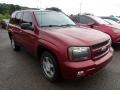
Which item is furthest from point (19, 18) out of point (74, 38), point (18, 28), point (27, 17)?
point (74, 38)

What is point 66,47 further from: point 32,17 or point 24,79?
point 32,17

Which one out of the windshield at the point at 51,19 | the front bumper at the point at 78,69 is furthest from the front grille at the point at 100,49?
the windshield at the point at 51,19

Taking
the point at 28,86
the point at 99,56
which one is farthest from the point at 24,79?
the point at 99,56

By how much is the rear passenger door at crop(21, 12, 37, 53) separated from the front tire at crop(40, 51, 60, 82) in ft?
1.96

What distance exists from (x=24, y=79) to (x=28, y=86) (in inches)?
16.9

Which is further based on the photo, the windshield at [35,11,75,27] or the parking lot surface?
the windshield at [35,11,75,27]

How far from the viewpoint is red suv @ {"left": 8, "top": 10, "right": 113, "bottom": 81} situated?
138 inches

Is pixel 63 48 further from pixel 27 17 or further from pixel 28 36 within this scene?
pixel 27 17

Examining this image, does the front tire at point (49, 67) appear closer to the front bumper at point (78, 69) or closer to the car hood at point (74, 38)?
the front bumper at point (78, 69)

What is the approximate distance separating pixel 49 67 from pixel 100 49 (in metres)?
1.30

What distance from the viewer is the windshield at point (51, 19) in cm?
484

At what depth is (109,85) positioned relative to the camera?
13.3ft

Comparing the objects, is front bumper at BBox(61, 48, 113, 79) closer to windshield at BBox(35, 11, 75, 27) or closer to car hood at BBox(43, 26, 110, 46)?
car hood at BBox(43, 26, 110, 46)

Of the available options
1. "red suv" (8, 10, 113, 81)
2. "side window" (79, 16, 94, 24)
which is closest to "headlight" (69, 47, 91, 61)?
"red suv" (8, 10, 113, 81)
